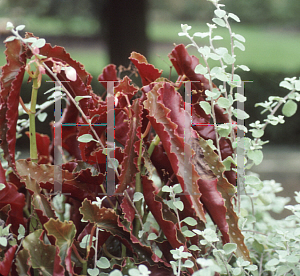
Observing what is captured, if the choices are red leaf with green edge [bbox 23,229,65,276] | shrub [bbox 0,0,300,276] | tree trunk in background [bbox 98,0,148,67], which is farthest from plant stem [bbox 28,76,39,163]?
tree trunk in background [bbox 98,0,148,67]

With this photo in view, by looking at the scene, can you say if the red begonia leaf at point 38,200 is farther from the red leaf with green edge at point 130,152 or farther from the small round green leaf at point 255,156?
the small round green leaf at point 255,156

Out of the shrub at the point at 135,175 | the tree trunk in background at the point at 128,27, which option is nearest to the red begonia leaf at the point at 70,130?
the shrub at the point at 135,175

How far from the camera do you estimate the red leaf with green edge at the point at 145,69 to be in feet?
1.83

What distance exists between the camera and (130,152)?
1.63 ft

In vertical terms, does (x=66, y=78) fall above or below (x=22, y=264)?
above

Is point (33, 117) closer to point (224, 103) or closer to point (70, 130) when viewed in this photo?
point (70, 130)

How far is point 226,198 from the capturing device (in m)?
0.53

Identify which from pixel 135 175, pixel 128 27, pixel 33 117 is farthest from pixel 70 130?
pixel 128 27

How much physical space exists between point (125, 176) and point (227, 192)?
0.17 m

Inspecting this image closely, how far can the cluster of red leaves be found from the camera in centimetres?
47

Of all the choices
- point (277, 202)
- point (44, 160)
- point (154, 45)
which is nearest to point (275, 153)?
point (154, 45)

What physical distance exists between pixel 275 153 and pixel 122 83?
421 centimetres

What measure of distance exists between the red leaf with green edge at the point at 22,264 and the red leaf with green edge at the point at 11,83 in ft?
0.63

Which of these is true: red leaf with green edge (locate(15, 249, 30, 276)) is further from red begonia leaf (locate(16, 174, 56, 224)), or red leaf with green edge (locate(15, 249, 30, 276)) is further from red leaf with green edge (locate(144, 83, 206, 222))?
red leaf with green edge (locate(144, 83, 206, 222))
